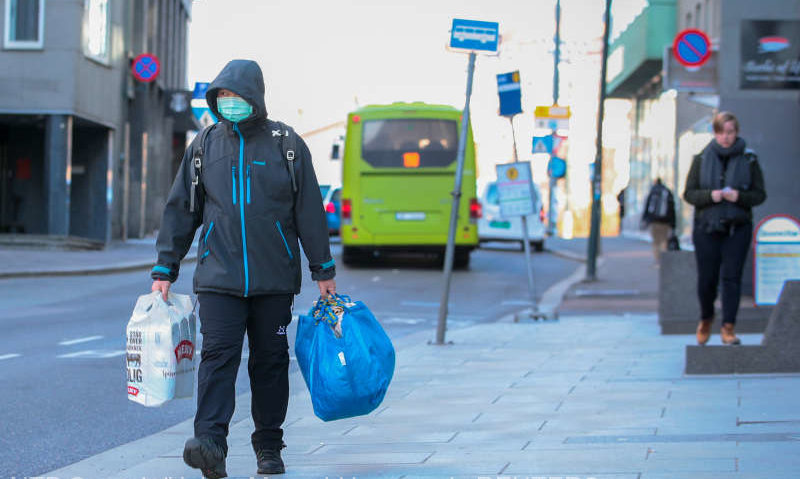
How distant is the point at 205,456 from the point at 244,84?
154cm

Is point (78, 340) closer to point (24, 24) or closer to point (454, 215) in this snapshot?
point (454, 215)

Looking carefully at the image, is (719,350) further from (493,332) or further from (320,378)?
(493,332)

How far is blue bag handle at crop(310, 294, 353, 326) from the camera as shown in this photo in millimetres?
5539

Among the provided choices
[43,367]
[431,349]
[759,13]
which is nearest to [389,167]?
[759,13]

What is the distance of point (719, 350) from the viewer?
29.1ft

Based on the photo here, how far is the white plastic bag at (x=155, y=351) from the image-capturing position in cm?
539

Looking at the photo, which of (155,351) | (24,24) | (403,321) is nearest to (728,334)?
(155,351)

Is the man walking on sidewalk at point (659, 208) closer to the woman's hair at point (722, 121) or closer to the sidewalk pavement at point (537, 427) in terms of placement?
the sidewalk pavement at point (537, 427)

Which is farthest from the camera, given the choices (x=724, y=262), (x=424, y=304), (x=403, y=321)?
(x=424, y=304)

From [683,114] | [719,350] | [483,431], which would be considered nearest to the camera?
[483,431]

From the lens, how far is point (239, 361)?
5457 mm

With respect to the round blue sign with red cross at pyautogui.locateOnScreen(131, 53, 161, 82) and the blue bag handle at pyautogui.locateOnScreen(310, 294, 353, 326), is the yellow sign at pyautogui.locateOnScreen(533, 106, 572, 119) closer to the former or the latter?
the round blue sign with red cross at pyautogui.locateOnScreen(131, 53, 161, 82)

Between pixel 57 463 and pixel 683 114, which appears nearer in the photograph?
pixel 57 463

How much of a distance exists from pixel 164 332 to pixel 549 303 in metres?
13.7
